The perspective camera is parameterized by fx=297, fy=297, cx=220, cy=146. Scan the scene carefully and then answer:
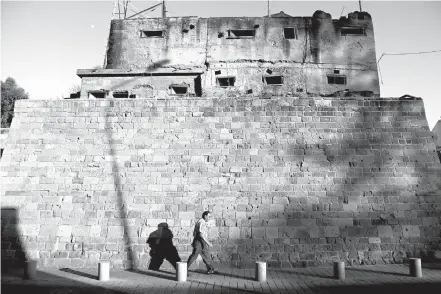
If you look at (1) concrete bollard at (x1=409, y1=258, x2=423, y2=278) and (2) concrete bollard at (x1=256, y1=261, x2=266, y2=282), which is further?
(1) concrete bollard at (x1=409, y1=258, x2=423, y2=278)

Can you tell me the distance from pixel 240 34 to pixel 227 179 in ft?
40.0

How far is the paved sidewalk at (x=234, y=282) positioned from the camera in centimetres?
587

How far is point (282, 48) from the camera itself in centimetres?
1758

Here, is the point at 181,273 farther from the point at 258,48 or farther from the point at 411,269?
the point at 258,48

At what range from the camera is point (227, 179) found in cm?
865

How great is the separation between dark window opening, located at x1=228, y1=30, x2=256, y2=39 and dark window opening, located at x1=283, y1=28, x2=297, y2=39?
1.93 m

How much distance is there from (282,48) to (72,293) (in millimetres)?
16040

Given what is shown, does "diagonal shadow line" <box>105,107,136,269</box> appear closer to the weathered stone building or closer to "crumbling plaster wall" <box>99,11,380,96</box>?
the weathered stone building

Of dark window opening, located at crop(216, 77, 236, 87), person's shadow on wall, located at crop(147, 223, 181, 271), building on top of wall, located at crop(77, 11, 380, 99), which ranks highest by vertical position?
building on top of wall, located at crop(77, 11, 380, 99)

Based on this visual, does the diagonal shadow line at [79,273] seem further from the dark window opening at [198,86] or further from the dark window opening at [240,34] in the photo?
the dark window opening at [240,34]

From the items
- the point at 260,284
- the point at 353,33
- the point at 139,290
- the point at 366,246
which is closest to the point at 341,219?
the point at 366,246

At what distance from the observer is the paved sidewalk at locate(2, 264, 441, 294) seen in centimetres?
587

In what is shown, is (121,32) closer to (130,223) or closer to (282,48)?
(282,48)

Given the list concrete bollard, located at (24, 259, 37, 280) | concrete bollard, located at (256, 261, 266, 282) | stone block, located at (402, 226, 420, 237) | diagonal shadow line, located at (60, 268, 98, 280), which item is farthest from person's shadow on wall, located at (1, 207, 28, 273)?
stone block, located at (402, 226, 420, 237)
